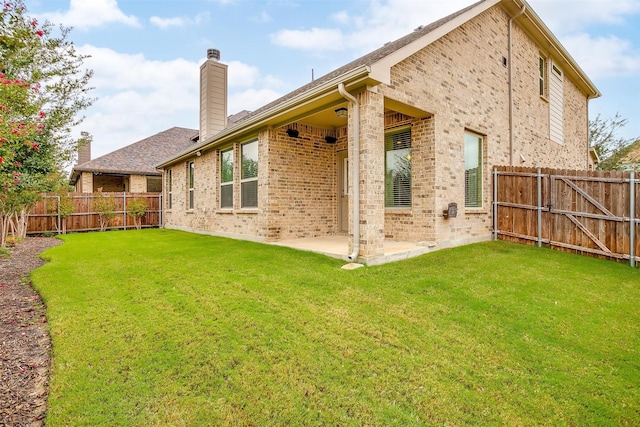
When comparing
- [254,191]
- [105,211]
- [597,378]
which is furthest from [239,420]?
[105,211]

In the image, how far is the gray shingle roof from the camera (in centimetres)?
1755

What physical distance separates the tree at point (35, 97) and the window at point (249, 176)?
3584 millimetres

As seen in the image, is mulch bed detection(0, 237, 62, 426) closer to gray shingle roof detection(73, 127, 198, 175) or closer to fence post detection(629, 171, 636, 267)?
fence post detection(629, 171, 636, 267)

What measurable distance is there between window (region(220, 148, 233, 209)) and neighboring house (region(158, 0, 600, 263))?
4 cm

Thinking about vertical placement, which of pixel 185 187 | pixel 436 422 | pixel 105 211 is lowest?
pixel 436 422

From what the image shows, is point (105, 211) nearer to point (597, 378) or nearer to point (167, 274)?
point (167, 274)

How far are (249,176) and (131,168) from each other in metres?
12.4

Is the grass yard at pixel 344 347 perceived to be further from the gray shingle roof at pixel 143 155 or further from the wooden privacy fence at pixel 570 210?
the gray shingle roof at pixel 143 155

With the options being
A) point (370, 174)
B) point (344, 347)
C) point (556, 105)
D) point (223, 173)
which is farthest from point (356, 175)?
point (556, 105)

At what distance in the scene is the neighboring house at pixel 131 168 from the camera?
1761 centimetres

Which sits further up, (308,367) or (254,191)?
(254,191)

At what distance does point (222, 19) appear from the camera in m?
11.3

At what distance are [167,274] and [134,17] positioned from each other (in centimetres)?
906

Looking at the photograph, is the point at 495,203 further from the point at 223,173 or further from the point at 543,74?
the point at 223,173
